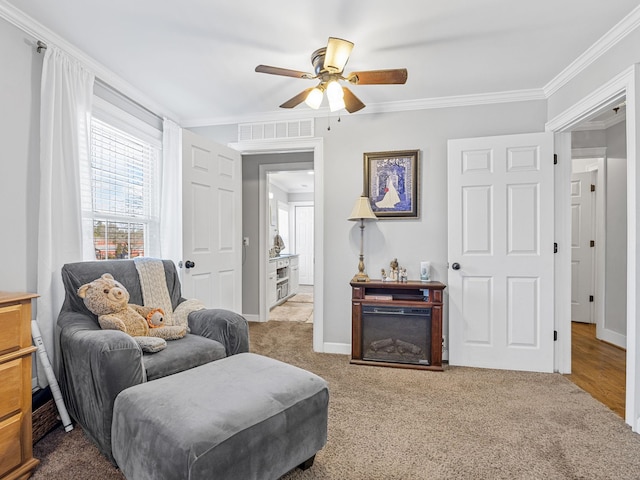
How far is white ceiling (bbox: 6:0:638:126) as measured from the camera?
Result: 6.45ft

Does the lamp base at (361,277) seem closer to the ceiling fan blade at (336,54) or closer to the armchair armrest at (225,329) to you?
the armchair armrest at (225,329)

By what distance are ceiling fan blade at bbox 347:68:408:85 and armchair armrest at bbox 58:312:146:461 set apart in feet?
6.35

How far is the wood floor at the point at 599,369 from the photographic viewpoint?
8.21 feet

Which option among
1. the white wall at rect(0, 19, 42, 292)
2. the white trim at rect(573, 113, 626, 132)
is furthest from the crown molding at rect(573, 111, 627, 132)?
the white wall at rect(0, 19, 42, 292)

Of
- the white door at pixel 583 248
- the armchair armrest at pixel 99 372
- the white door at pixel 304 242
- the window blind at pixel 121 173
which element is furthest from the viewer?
the white door at pixel 304 242

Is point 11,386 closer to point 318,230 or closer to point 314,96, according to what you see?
point 314,96

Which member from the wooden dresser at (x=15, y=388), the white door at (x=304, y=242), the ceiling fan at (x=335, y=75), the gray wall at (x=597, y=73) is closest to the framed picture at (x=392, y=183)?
the ceiling fan at (x=335, y=75)

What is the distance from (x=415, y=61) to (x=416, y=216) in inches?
52.1

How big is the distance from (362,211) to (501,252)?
1.26 metres

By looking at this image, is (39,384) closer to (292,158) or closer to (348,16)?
Result: (348,16)

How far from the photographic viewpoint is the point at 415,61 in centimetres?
255

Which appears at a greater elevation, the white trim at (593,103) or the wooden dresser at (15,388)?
the white trim at (593,103)

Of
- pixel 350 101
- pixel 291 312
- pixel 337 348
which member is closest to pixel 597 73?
pixel 350 101

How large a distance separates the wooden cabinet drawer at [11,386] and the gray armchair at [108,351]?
0.23 metres
